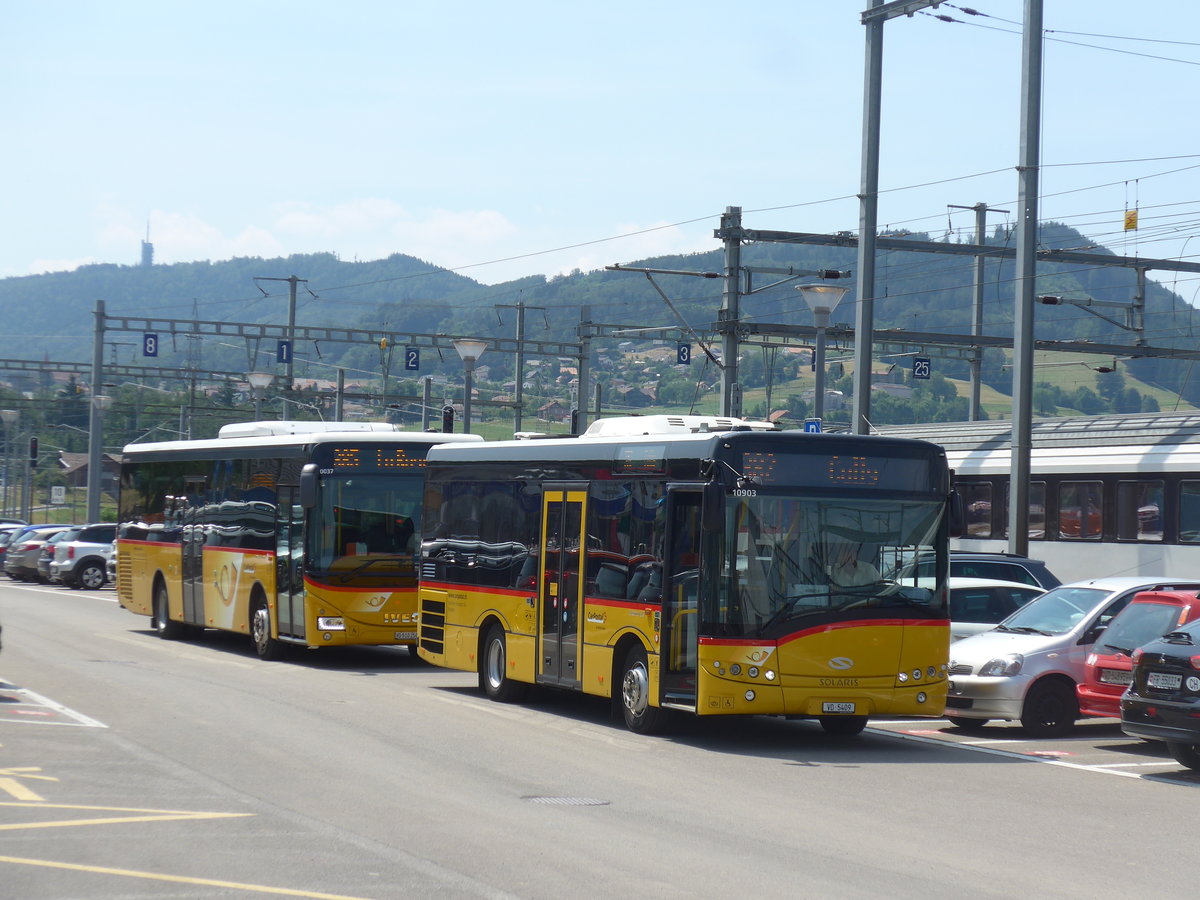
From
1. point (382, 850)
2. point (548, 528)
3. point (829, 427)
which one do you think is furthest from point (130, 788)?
point (829, 427)

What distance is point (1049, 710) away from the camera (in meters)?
15.8

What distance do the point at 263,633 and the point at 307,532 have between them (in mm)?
2368

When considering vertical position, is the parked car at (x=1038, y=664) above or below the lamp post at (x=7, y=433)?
below

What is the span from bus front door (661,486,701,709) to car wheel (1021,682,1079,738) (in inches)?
150

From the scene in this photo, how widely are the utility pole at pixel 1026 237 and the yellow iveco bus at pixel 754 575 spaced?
10.0 m

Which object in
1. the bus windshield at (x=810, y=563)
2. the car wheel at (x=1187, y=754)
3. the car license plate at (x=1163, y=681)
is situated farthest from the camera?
the bus windshield at (x=810, y=563)

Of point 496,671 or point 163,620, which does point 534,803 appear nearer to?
point 496,671

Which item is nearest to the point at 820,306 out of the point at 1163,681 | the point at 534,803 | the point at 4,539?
the point at 1163,681

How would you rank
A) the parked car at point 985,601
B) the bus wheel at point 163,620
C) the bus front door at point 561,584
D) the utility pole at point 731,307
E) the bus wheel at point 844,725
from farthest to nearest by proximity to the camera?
the utility pole at point 731,307
the bus wheel at point 163,620
the parked car at point 985,601
the bus front door at point 561,584
the bus wheel at point 844,725

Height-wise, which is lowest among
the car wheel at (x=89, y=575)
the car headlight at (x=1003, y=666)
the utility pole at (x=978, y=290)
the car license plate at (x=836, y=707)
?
the car wheel at (x=89, y=575)

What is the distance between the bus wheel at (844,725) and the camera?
15359 mm

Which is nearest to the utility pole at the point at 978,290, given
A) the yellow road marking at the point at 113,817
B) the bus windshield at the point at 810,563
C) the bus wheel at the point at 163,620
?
the bus wheel at the point at 163,620

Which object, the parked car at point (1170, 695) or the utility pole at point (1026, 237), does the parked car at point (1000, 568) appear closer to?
the utility pole at point (1026, 237)

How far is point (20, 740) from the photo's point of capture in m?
13.2
